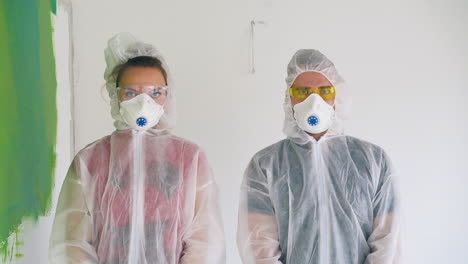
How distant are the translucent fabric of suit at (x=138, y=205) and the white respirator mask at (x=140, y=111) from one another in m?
0.05

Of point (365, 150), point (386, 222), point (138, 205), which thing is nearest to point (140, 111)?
point (138, 205)

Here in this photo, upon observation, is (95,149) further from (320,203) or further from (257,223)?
(320,203)

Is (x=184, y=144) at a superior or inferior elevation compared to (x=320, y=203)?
superior

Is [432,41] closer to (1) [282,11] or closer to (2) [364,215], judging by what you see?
(1) [282,11]

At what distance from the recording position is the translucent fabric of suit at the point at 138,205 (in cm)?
138

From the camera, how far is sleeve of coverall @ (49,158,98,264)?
138 cm

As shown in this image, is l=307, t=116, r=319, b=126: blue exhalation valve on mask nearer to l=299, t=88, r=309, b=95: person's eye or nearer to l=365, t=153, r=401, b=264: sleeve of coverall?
l=299, t=88, r=309, b=95: person's eye

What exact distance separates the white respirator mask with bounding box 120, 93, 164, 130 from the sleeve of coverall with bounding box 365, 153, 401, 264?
0.78 metres

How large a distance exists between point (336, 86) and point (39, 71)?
1.13 meters

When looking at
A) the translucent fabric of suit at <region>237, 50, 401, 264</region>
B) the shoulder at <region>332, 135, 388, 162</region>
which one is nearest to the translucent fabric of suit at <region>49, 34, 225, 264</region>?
the translucent fabric of suit at <region>237, 50, 401, 264</region>

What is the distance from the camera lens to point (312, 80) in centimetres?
153

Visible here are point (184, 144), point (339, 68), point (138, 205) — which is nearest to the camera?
point (138, 205)

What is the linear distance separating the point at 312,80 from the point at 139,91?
1.91 ft

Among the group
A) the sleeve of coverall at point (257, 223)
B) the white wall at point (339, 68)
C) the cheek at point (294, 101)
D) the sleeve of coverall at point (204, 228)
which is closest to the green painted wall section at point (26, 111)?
the white wall at point (339, 68)
